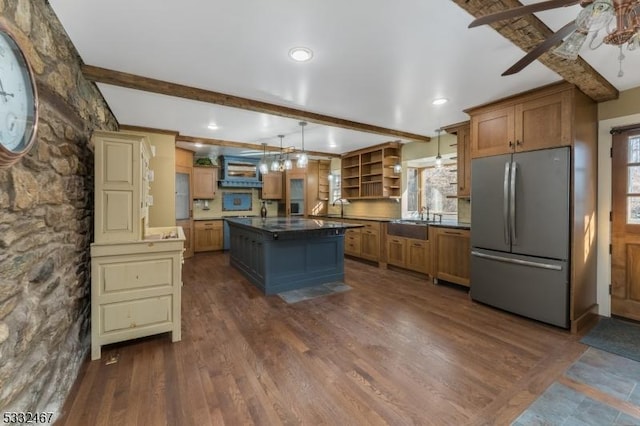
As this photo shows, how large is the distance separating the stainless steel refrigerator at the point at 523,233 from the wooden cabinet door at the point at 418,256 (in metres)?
0.97

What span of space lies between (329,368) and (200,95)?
9.44 feet

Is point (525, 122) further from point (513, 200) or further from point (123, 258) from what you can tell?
point (123, 258)

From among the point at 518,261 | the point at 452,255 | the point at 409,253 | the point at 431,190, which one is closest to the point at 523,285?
the point at 518,261

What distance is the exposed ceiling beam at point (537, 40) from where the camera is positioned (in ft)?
5.20

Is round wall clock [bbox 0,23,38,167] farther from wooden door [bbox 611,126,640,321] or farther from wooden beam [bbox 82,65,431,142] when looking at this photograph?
wooden door [bbox 611,126,640,321]

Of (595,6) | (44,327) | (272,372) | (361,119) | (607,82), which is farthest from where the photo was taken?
(361,119)

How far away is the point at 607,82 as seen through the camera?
8.86ft

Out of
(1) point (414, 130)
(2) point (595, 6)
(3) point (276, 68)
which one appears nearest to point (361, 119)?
(1) point (414, 130)

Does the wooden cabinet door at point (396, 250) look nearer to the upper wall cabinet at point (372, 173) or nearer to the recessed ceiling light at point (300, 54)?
the upper wall cabinet at point (372, 173)

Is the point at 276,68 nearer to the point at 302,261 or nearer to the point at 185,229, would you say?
the point at 302,261

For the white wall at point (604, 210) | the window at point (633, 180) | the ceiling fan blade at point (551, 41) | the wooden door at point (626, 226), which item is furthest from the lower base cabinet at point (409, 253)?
the ceiling fan blade at point (551, 41)

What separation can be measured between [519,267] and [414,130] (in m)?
2.63

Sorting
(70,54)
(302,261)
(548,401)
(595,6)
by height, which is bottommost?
(548,401)

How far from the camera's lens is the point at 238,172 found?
7293 mm
